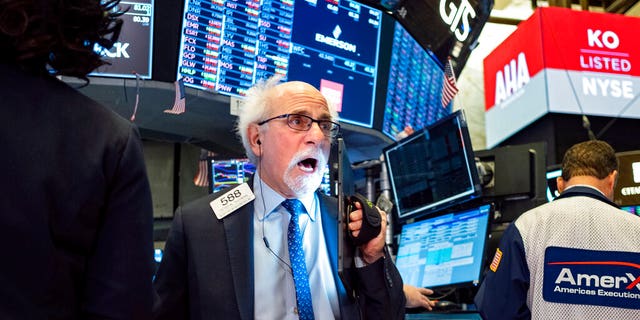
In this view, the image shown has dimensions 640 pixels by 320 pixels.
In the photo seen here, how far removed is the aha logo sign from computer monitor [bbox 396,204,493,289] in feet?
18.0

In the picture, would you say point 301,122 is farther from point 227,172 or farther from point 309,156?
point 227,172

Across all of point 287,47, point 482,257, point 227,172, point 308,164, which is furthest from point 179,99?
point 308,164

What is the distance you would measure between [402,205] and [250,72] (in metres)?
1.21

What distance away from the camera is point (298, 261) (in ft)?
7.09

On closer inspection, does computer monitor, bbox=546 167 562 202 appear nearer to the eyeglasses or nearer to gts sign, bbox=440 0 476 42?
gts sign, bbox=440 0 476 42

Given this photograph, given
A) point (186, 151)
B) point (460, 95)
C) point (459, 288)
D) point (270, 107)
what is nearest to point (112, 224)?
point (270, 107)

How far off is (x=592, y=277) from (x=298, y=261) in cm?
138

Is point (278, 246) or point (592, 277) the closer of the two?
point (278, 246)

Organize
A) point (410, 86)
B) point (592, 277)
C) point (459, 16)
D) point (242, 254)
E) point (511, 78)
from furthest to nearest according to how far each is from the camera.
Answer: point (511, 78)
point (459, 16)
point (410, 86)
point (592, 277)
point (242, 254)

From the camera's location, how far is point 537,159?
407cm

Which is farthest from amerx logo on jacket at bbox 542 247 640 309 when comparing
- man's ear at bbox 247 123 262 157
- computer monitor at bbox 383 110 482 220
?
man's ear at bbox 247 123 262 157

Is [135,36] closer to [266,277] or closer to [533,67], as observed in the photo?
[266,277]

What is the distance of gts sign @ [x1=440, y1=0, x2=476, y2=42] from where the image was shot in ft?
19.4

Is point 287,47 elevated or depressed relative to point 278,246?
elevated
